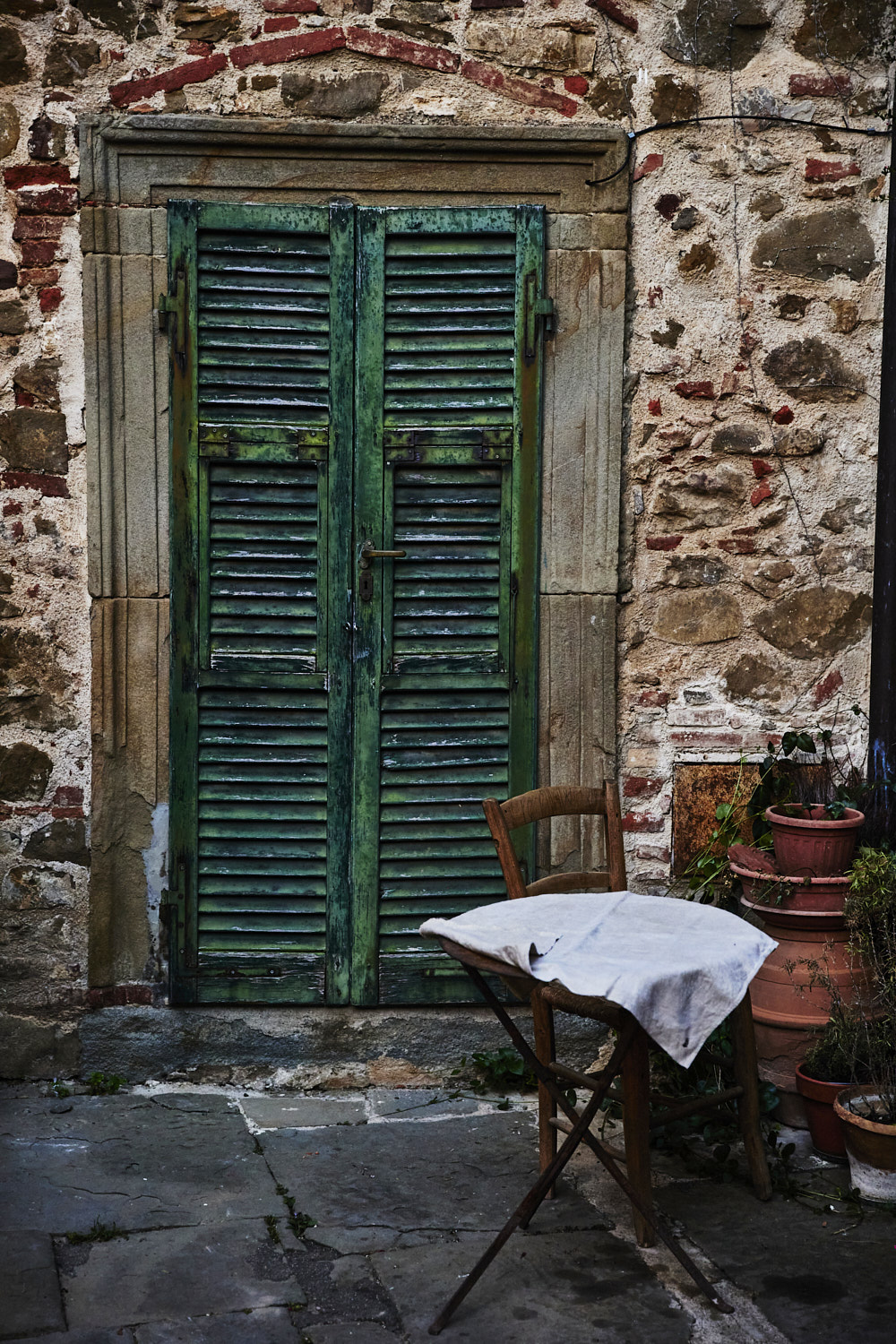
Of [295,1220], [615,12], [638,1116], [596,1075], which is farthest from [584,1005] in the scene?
[615,12]

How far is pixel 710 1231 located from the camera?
2869 millimetres

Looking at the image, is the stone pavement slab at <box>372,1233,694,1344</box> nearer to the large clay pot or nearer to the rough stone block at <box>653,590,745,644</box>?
the large clay pot

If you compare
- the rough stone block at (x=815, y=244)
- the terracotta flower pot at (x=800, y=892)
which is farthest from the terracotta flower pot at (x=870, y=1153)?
the rough stone block at (x=815, y=244)

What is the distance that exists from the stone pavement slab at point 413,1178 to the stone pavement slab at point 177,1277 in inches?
6.6

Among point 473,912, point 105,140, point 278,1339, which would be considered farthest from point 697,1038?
point 105,140

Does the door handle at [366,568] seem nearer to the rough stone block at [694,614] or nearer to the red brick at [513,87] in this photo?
the rough stone block at [694,614]

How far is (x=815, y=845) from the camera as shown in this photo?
3303mm

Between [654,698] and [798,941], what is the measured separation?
0.82m

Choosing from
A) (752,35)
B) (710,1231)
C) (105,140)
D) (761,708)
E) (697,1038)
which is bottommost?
(710,1231)

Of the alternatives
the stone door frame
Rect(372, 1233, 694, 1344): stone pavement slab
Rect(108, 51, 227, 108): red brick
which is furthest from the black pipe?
Rect(108, 51, 227, 108): red brick

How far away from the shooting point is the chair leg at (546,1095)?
298 cm

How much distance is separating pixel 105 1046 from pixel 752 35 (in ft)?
11.4

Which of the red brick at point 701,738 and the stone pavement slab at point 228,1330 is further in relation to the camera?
the red brick at point 701,738

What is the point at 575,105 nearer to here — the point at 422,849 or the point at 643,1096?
the point at 422,849
